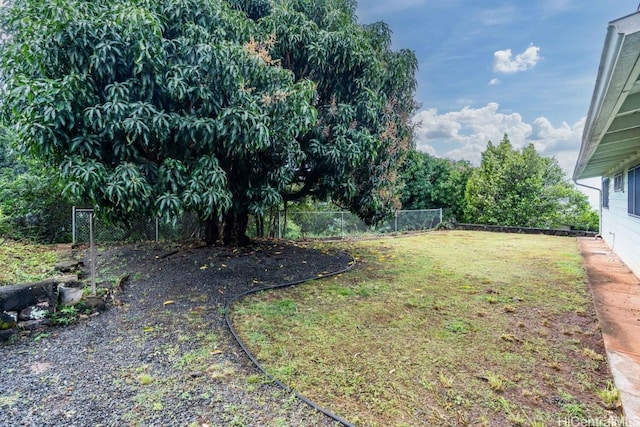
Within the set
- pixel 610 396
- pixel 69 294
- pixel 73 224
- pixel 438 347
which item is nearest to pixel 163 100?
pixel 69 294

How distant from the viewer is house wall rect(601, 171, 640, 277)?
5.93 metres

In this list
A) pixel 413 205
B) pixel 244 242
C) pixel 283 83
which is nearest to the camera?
pixel 283 83

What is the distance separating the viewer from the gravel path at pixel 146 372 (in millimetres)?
2053

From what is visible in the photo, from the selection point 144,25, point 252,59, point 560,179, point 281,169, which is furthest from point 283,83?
point 560,179

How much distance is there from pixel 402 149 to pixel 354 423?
5.66 m

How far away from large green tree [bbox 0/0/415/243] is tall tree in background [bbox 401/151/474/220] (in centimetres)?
1116

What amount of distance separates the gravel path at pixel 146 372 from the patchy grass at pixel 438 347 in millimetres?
279

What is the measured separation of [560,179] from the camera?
955 inches

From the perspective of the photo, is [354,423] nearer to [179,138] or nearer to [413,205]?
[179,138]

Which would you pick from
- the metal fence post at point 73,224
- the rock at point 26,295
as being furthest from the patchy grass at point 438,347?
the metal fence post at point 73,224

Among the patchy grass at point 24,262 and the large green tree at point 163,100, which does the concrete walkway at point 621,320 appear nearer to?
the large green tree at point 163,100

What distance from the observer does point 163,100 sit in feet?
13.0

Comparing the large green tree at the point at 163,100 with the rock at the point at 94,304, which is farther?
the rock at the point at 94,304

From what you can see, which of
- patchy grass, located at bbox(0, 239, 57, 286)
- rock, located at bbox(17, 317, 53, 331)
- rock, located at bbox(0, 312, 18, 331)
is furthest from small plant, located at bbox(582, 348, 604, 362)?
patchy grass, located at bbox(0, 239, 57, 286)
